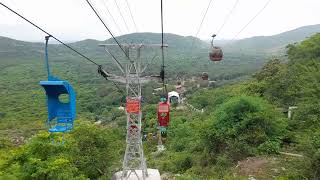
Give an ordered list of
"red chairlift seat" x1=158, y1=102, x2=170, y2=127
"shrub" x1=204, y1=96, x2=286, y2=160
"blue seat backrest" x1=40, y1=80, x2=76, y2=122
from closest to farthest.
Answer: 1. "blue seat backrest" x1=40, y1=80, x2=76, y2=122
2. "shrub" x1=204, y1=96, x2=286, y2=160
3. "red chairlift seat" x1=158, y1=102, x2=170, y2=127

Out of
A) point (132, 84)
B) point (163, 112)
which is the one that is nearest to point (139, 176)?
point (163, 112)

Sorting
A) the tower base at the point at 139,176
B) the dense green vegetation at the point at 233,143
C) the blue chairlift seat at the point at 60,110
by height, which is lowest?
the tower base at the point at 139,176

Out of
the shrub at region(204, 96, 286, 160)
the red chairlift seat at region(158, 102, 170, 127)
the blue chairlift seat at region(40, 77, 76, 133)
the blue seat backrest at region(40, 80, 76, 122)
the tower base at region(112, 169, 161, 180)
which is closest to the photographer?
the blue seat backrest at region(40, 80, 76, 122)

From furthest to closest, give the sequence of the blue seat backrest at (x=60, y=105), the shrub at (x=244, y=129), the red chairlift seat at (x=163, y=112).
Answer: the red chairlift seat at (x=163, y=112) → the shrub at (x=244, y=129) → the blue seat backrest at (x=60, y=105)

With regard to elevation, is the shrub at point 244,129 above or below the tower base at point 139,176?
above

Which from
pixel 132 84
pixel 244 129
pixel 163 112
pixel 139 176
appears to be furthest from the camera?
pixel 163 112

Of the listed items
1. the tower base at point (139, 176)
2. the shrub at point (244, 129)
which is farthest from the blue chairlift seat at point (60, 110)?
the shrub at point (244, 129)

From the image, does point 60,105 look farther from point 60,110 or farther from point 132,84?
point 132,84

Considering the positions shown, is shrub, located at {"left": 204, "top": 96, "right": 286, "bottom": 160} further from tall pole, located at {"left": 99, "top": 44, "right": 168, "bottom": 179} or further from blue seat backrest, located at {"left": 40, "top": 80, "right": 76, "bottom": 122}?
blue seat backrest, located at {"left": 40, "top": 80, "right": 76, "bottom": 122}

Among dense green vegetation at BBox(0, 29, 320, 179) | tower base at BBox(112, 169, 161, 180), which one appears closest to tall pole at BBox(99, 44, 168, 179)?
tower base at BBox(112, 169, 161, 180)

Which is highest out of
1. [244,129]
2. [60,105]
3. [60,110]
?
[60,105]

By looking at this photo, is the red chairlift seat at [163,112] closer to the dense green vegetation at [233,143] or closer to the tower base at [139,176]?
the dense green vegetation at [233,143]

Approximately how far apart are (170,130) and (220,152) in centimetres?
1887

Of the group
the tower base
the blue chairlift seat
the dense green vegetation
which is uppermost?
the blue chairlift seat
